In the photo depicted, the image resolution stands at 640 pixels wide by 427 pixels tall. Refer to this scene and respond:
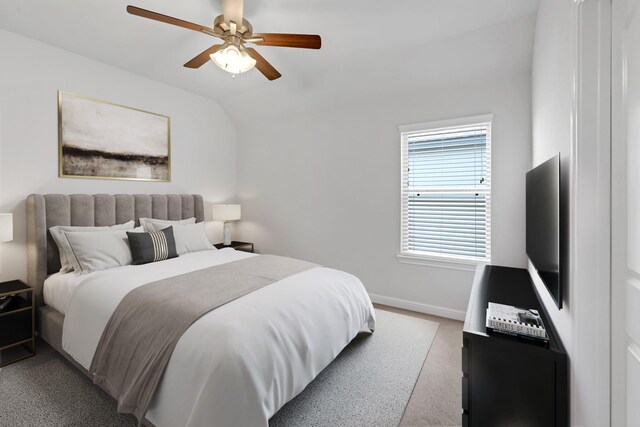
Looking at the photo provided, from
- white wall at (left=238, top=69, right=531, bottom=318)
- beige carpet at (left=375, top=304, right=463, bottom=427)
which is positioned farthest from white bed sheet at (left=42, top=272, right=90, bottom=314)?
beige carpet at (left=375, top=304, right=463, bottom=427)

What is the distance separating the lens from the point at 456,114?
9.87 feet

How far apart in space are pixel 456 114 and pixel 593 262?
2.41m

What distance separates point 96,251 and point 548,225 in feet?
10.9

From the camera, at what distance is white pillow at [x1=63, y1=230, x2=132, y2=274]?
8.08ft

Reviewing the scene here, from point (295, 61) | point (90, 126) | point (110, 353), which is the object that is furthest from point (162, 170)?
point (110, 353)

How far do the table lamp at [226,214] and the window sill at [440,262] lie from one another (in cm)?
242

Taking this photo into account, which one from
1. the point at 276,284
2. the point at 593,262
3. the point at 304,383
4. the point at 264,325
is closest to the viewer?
the point at 593,262

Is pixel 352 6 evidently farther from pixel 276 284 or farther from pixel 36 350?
pixel 36 350

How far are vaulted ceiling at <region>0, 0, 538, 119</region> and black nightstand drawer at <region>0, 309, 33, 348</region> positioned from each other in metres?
2.47

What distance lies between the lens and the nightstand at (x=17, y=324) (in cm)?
221

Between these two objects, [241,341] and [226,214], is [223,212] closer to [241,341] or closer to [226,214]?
[226,214]

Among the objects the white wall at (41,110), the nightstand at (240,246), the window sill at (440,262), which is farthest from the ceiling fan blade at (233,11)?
the nightstand at (240,246)

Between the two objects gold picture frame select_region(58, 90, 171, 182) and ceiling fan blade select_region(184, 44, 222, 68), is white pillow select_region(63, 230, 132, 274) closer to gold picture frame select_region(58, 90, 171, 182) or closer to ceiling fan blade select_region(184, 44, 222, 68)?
gold picture frame select_region(58, 90, 171, 182)

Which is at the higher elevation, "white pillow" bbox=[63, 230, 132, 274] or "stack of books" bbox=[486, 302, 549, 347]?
"white pillow" bbox=[63, 230, 132, 274]
